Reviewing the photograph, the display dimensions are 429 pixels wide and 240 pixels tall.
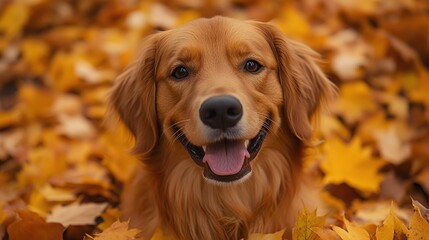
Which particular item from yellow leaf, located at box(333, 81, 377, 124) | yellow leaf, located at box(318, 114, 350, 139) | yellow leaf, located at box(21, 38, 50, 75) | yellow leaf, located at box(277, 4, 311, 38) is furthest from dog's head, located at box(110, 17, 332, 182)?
yellow leaf, located at box(21, 38, 50, 75)

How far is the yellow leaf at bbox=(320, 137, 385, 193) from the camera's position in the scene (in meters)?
4.23

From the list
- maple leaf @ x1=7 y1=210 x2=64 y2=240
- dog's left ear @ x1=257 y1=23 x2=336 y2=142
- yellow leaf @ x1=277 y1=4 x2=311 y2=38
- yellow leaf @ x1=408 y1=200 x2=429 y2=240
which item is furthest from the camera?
yellow leaf @ x1=277 y1=4 x2=311 y2=38

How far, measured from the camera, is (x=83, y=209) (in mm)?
3914

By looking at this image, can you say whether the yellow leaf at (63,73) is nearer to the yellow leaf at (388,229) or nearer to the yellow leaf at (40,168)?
the yellow leaf at (40,168)

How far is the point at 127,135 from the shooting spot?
4.11 meters

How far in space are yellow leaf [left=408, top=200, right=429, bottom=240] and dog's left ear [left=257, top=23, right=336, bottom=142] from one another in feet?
2.60

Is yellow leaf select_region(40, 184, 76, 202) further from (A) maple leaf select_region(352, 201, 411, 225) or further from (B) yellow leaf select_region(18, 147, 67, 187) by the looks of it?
(A) maple leaf select_region(352, 201, 411, 225)

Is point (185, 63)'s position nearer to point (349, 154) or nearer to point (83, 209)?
point (83, 209)

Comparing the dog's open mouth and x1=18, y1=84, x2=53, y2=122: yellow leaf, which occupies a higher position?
the dog's open mouth

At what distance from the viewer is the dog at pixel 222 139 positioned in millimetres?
3340

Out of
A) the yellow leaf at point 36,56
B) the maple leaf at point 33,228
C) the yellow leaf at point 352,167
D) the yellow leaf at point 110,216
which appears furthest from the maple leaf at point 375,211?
the yellow leaf at point 36,56

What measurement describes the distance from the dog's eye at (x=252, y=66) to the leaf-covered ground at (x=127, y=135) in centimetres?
64

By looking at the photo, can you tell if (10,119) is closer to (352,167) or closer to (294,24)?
(294,24)

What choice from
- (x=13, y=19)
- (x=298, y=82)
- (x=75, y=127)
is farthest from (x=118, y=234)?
(x=13, y=19)
